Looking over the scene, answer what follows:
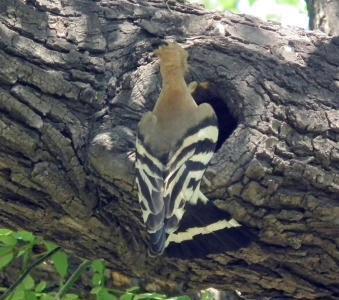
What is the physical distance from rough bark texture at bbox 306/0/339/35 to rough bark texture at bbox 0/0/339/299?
0.68m

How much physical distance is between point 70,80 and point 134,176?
0.50 m

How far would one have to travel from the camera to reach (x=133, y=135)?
332 centimetres

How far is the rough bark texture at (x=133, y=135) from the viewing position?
10.6 feet

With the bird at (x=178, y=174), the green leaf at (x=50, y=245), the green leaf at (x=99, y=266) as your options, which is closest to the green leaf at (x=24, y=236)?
the green leaf at (x=50, y=245)

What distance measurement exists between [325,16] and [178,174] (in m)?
1.42

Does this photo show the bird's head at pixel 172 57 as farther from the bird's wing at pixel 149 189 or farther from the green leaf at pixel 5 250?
the green leaf at pixel 5 250

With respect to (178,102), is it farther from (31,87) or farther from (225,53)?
(31,87)

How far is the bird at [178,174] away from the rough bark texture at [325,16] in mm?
962

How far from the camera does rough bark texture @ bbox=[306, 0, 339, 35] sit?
14.3ft

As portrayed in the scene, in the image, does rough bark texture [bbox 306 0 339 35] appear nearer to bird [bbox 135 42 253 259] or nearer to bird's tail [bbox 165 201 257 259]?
bird [bbox 135 42 253 259]

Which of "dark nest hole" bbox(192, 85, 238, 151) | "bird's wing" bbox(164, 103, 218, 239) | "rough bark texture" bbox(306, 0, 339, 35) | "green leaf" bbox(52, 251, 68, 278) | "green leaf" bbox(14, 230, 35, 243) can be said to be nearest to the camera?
"bird's wing" bbox(164, 103, 218, 239)

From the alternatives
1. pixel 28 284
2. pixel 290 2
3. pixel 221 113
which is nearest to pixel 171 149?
pixel 221 113

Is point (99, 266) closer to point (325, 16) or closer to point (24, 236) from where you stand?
point (24, 236)

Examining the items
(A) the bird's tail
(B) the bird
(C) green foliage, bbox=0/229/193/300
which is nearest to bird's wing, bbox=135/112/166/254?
(B) the bird
